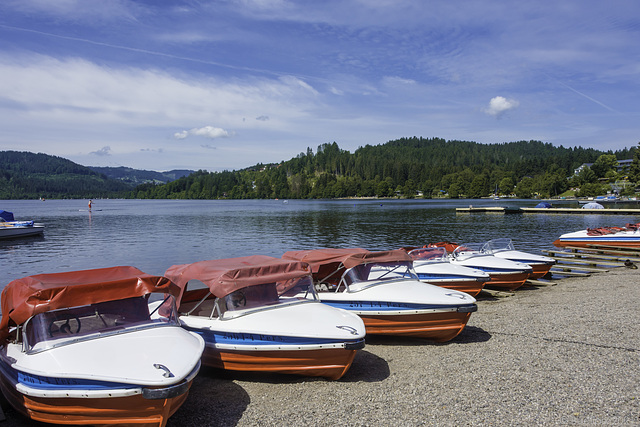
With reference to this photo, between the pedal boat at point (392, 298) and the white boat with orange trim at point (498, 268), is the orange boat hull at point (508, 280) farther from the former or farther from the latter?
the pedal boat at point (392, 298)

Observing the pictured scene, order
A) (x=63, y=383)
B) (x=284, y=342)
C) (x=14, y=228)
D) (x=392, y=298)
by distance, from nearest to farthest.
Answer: (x=63, y=383) < (x=284, y=342) < (x=392, y=298) < (x=14, y=228)

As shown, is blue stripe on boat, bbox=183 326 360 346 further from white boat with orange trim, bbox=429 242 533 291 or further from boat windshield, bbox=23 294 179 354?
white boat with orange trim, bbox=429 242 533 291

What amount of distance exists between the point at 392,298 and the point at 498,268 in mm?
9000

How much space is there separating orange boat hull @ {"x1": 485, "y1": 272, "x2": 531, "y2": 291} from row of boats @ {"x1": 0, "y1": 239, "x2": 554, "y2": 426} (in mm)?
7373

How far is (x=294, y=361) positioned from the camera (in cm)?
868

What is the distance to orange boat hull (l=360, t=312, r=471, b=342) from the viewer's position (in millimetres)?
11023

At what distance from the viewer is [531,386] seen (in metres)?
8.12

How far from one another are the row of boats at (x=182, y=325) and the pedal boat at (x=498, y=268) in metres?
6.76

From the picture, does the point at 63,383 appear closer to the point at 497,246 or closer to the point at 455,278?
the point at 455,278

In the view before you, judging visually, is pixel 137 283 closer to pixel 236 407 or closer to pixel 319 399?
pixel 236 407

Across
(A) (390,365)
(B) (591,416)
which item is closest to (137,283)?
(A) (390,365)

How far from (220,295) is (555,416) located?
20.3 ft

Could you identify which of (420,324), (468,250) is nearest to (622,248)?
(468,250)

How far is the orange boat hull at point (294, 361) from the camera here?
862 centimetres
